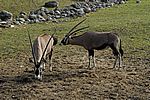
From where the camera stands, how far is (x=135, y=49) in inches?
617

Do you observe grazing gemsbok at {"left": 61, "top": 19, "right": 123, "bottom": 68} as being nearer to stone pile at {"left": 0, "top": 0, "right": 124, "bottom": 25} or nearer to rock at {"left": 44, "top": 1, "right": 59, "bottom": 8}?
stone pile at {"left": 0, "top": 0, "right": 124, "bottom": 25}

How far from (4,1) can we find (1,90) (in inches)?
820

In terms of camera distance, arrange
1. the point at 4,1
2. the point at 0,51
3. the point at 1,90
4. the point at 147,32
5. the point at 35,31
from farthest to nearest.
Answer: the point at 4,1 < the point at 35,31 < the point at 147,32 < the point at 0,51 < the point at 1,90

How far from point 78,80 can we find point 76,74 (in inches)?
27.0

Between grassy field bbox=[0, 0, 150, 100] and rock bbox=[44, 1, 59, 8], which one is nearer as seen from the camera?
grassy field bbox=[0, 0, 150, 100]

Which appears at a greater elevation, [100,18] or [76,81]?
[76,81]

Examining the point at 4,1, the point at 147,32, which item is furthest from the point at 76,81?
the point at 4,1

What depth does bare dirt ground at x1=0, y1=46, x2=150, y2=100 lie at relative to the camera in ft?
33.3

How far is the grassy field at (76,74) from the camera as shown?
10.3 meters

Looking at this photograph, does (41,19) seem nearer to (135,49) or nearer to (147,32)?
(147,32)

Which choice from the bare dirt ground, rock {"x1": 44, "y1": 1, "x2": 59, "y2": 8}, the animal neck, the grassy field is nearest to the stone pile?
rock {"x1": 44, "y1": 1, "x2": 59, "y2": 8}

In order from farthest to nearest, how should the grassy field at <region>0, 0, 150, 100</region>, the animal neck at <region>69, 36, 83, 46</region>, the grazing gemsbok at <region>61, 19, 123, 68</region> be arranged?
1. the animal neck at <region>69, 36, 83, 46</region>
2. the grazing gemsbok at <region>61, 19, 123, 68</region>
3. the grassy field at <region>0, 0, 150, 100</region>

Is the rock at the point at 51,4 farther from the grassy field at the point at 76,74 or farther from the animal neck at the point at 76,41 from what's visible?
the animal neck at the point at 76,41

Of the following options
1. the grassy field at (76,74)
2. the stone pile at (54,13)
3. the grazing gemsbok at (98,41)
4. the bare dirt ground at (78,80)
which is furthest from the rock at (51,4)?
the grazing gemsbok at (98,41)
